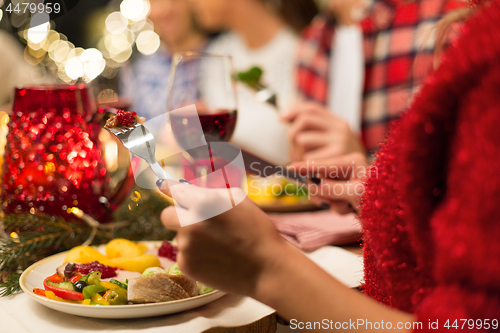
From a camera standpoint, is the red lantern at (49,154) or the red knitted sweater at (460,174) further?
the red lantern at (49,154)

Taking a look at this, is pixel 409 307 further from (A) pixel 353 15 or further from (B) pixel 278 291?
(A) pixel 353 15

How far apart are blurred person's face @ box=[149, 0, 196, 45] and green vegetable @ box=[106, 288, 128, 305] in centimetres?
274

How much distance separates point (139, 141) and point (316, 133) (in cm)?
82

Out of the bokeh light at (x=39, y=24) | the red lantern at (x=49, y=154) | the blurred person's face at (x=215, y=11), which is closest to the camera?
the red lantern at (x=49, y=154)

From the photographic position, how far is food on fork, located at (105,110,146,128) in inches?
17.3

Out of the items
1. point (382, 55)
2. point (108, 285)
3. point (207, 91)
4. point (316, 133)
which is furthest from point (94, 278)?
point (382, 55)

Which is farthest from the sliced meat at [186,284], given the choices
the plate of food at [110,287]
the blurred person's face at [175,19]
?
the blurred person's face at [175,19]

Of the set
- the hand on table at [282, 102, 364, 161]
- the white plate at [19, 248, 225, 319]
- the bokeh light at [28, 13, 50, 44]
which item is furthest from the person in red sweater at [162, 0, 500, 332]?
the bokeh light at [28, 13, 50, 44]

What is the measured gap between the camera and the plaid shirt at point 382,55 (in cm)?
183

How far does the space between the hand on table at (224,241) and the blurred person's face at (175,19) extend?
2843 mm

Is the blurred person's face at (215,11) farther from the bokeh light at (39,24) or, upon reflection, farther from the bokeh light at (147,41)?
the bokeh light at (147,41)

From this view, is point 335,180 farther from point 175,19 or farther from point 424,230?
point 175,19

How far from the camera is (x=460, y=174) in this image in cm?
27

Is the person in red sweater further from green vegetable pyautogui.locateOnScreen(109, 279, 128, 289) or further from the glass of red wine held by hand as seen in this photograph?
the glass of red wine held by hand
